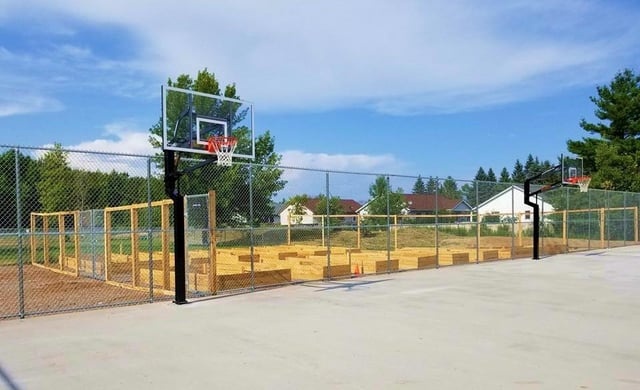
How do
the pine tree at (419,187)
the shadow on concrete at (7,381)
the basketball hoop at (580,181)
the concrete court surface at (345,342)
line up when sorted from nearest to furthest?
the shadow on concrete at (7,381), the concrete court surface at (345,342), the pine tree at (419,187), the basketball hoop at (580,181)

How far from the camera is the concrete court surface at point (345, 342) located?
219 inches

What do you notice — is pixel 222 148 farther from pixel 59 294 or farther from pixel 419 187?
pixel 419 187

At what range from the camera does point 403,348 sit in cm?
680

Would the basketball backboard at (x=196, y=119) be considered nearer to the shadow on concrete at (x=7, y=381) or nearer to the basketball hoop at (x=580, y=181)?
the shadow on concrete at (x=7, y=381)

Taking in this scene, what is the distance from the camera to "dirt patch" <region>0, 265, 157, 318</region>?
35.5 ft

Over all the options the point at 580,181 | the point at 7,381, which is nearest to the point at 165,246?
the point at 7,381

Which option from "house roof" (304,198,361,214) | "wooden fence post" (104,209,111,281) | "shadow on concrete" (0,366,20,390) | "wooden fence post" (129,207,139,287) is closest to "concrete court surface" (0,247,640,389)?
"shadow on concrete" (0,366,20,390)

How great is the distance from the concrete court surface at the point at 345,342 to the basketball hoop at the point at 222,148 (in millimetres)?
2804

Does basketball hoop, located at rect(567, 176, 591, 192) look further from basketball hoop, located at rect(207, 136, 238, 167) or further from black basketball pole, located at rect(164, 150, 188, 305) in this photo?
black basketball pole, located at rect(164, 150, 188, 305)

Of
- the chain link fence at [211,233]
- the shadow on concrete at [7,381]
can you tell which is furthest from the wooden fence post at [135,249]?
the shadow on concrete at [7,381]

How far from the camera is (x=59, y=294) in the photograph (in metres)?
12.9

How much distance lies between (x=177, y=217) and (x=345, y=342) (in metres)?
4.53

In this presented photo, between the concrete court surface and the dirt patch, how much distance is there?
153 cm

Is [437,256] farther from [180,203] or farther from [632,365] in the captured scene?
[632,365]
